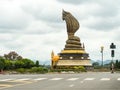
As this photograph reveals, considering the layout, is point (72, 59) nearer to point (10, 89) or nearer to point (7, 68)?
point (7, 68)

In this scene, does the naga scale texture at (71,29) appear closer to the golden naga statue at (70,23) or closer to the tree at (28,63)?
the golden naga statue at (70,23)

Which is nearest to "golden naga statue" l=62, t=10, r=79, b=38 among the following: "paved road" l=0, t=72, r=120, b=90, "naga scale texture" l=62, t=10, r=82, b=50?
"naga scale texture" l=62, t=10, r=82, b=50

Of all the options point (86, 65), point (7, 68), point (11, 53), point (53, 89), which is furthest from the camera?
point (11, 53)

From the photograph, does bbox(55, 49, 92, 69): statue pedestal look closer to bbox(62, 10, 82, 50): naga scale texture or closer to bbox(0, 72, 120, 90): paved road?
bbox(62, 10, 82, 50): naga scale texture

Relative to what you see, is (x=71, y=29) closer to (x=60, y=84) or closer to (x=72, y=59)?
(x=72, y=59)

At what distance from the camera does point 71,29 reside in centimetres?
13175

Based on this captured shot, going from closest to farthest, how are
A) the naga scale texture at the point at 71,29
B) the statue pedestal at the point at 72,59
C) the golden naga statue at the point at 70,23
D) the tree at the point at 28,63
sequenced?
the tree at the point at 28,63
the statue pedestal at the point at 72,59
the naga scale texture at the point at 71,29
the golden naga statue at the point at 70,23

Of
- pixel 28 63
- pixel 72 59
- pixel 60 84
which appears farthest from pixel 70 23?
pixel 60 84

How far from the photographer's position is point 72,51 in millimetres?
127750

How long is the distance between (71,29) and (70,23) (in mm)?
1700

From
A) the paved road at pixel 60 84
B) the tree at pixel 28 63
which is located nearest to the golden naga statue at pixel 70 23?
the tree at pixel 28 63

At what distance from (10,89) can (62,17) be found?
105 m

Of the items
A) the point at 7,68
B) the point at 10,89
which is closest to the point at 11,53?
the point at 7,68

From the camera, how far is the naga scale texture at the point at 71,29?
129125 millimetres
